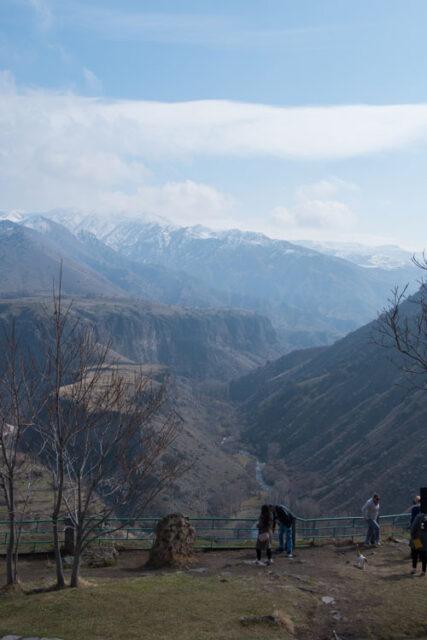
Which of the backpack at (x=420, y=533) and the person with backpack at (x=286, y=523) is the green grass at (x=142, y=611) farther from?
the backpack at (x=420, y=533)

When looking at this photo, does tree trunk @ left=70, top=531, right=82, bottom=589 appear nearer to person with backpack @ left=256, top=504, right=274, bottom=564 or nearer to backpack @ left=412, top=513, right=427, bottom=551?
person with backpack @ left=256, top=504, right=274, bottom=564

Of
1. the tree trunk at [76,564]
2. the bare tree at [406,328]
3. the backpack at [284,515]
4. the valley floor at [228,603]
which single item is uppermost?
the bare tree at [406,328]

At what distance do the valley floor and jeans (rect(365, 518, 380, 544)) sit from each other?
201 centimetres

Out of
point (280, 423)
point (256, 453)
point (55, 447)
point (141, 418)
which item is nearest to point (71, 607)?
point (55, 447)

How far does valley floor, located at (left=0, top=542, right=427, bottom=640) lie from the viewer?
12.9 metres

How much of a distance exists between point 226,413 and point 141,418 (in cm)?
15228

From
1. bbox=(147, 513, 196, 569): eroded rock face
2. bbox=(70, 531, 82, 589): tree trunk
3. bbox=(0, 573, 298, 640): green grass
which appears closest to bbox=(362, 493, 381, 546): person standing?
bbox=(147, 513, 196, 569): eroded rock face

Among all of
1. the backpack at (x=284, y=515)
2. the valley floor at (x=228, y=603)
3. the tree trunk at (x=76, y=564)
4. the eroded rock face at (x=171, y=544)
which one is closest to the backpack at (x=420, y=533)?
the valley floor at (x=228, y=603)

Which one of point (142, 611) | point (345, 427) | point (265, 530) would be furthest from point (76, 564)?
point (345, 427)

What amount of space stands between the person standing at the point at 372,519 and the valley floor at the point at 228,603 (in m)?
2.03

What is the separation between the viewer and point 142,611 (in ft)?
45.1

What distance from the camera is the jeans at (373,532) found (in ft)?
68.4

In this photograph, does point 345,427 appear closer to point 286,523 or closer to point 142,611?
point 286,523

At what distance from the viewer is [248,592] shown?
50.5 ft
